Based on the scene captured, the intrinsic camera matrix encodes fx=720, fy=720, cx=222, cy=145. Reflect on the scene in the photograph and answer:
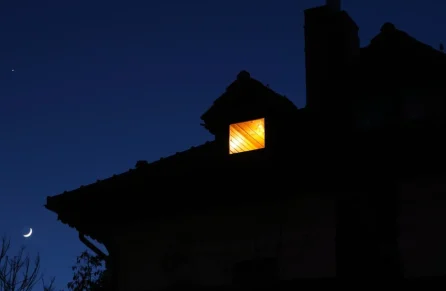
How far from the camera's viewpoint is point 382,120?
1838 centimetres

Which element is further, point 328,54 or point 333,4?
point 333,4

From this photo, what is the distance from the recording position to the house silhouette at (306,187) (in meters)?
16.8

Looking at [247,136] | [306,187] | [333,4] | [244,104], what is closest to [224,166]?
[247,136]

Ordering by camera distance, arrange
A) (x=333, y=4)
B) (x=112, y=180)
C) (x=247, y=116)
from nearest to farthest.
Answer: (x=247, y=116)
(x=112, y=180)
(x=333, y=4)

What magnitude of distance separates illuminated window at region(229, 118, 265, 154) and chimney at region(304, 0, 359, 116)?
1.52 meters

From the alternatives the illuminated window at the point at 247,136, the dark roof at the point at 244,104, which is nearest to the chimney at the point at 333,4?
the dark roof at the point at 244,104

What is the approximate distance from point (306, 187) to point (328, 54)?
4457mm

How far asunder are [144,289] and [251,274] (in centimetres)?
322

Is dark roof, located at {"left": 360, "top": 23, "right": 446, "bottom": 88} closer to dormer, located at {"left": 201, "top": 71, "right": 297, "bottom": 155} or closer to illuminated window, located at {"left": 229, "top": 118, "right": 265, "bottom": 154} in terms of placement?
dormer, located at {"left": 201, "top": 71, "right": 297, "bottom": 155}

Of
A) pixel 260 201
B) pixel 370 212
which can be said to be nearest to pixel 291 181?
pixel 260 201

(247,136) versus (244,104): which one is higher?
(244,104)

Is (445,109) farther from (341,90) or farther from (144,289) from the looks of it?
(144,289)

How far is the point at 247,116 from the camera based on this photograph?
20.4 m

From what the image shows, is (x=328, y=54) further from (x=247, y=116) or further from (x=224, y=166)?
(x=224, y=166)
